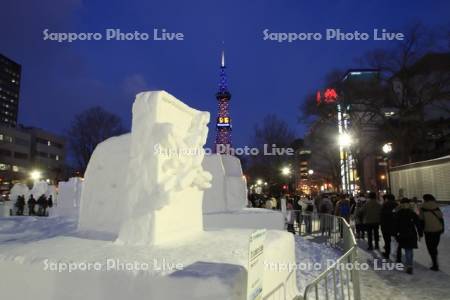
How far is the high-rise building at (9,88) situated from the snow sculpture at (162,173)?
146 meters

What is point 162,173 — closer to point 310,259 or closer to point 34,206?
point 310,259

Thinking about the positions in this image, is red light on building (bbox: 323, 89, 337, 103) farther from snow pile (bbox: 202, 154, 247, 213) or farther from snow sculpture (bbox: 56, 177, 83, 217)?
snow sculpture (bbox: 56, 177, 83, 217)

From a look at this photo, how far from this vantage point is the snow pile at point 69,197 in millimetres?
21516

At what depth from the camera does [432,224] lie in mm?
9062

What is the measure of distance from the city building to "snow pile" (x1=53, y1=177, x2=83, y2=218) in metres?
42.1

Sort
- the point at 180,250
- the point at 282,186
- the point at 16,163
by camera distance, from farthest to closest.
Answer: the point at 16,163 < the point at 282,186 < the point at 180,250

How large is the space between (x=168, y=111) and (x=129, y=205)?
175cm

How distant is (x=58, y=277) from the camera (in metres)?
4.58

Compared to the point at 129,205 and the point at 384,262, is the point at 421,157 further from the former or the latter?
the point at 129,205

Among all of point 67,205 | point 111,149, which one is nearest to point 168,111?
point 111,149

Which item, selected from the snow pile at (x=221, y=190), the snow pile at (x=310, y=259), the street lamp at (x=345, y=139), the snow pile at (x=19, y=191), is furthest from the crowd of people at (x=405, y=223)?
the snow pile at (x=19, y=191)

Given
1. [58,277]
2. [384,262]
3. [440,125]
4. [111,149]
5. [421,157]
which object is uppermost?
[440,125]

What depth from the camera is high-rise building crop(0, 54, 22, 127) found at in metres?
133

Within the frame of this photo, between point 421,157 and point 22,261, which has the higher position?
point 421,157
